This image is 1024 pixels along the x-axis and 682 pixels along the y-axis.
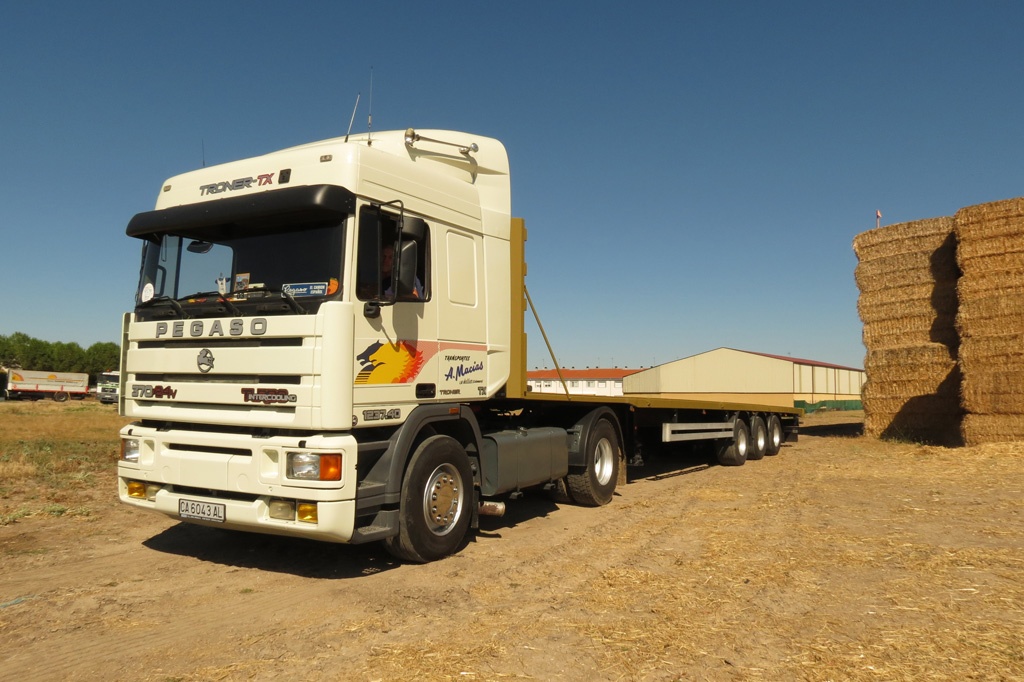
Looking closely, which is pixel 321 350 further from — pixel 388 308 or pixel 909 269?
pixel 909 269

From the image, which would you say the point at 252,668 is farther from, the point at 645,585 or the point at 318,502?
the point at 645,585

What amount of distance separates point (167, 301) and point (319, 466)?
6.79 feet

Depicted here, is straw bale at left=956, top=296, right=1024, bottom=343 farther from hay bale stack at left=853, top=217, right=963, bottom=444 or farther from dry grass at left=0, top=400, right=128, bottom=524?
dry grass at left=0, top=400, right=128, bottom=524

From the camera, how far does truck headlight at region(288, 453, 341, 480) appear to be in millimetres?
4867

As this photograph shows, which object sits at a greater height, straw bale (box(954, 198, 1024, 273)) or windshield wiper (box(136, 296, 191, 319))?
straw bale (box(954, 198, 1024, 273))

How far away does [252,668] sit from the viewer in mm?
3631

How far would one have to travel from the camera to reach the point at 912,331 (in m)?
16.1

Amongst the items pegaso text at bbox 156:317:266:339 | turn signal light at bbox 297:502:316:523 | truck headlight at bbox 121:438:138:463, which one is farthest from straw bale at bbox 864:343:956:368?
truck headlight at bbox 121:438:138:463

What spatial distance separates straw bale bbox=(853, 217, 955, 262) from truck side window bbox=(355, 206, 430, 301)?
1450 cm

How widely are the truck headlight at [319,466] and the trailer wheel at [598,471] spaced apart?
13.6ft

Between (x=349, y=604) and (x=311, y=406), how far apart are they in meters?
1.39

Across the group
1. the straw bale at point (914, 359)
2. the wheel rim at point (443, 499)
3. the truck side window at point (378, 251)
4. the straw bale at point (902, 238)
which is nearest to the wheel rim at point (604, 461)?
the wheel rim at point (443, 499)

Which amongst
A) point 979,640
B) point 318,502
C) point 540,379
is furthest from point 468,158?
point 979,640

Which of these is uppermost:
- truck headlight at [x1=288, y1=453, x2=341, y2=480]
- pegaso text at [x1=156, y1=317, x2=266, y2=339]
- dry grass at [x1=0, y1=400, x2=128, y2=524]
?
pegaso text at [x1=156, y1=317, x2=266, y2=339]
